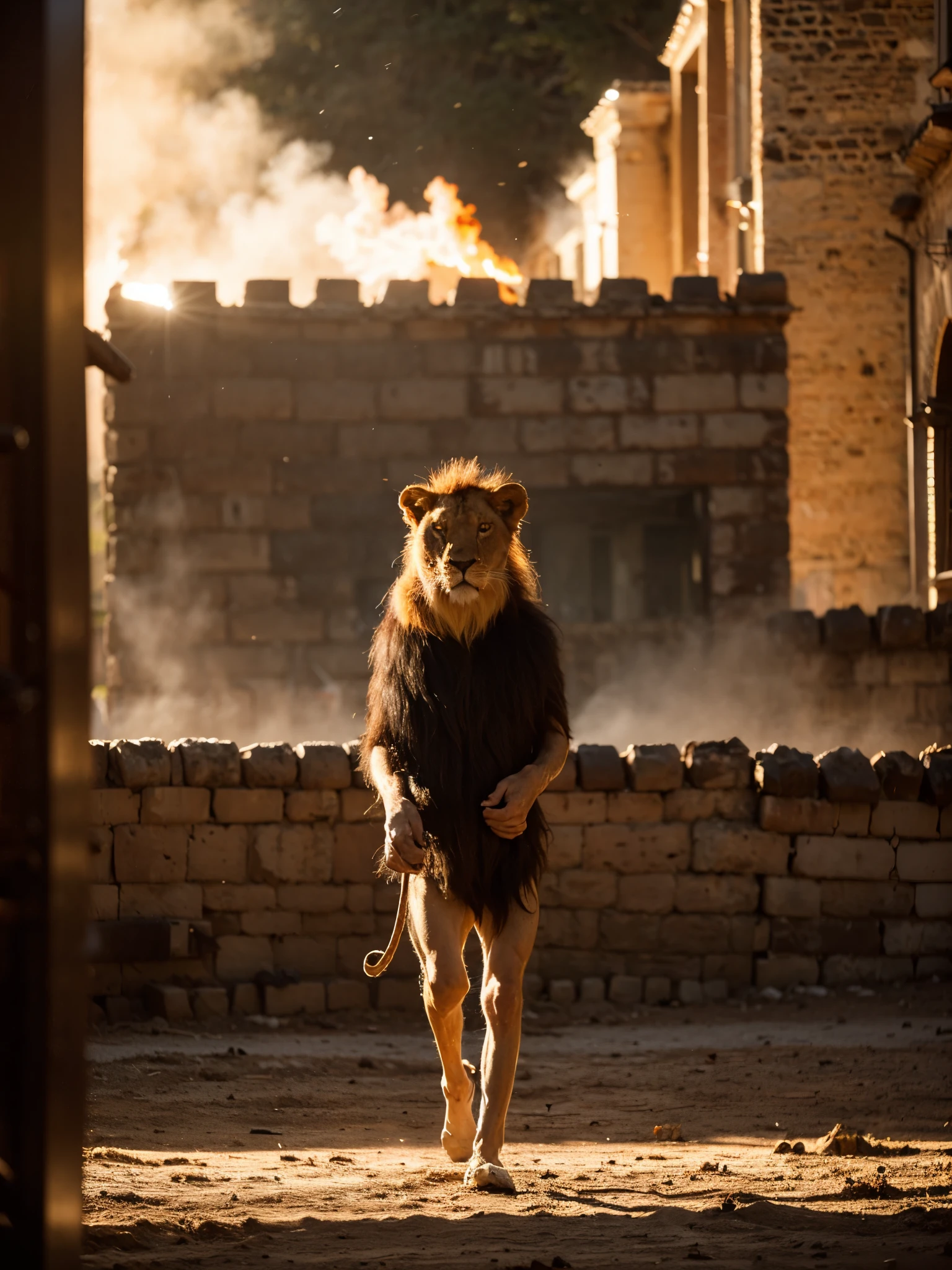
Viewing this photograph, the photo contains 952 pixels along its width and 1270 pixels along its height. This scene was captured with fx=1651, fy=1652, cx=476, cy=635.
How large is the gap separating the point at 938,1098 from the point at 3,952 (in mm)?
4949

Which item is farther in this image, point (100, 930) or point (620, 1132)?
point (100, 930)

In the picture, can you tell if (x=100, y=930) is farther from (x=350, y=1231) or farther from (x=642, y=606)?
(x=642, y=606)

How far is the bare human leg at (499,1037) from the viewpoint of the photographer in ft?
17.0

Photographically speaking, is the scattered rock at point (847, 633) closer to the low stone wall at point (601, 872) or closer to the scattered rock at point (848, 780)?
the low stone wall at point (601, 872)

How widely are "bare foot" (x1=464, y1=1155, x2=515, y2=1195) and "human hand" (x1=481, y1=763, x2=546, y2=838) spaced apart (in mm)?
1030

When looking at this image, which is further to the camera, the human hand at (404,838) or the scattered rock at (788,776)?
the scattered rock at (788,776)

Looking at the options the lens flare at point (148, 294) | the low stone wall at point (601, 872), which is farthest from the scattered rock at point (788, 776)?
the lens flare at point (148, 294)

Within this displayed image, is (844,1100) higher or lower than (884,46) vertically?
lower

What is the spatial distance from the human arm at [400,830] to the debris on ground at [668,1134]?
1.84 meters

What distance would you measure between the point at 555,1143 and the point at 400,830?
6.21ft

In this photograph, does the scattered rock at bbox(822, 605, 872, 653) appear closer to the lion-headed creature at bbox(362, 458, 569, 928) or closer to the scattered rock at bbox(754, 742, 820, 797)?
the scattered rock at bbox(754, 742, 820, 797)

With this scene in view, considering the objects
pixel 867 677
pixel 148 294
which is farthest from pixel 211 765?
pixel 148 294

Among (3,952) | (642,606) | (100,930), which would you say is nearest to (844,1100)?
(100,930)

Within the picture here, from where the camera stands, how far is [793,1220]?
4.82m
